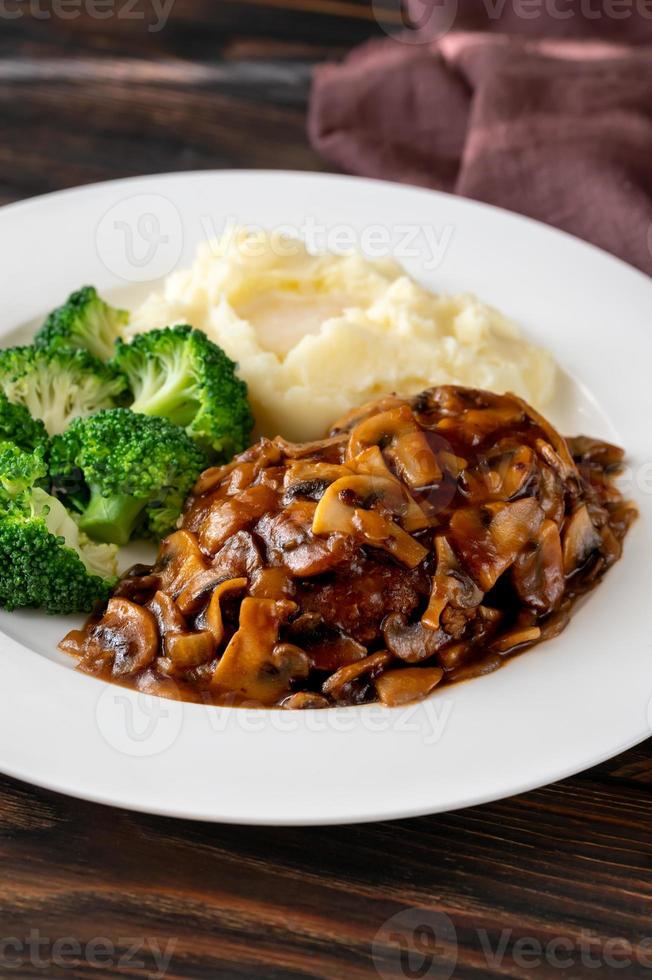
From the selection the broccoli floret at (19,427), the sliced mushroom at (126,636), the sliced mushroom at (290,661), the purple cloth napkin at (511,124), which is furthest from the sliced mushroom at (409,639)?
the purple cloth napkin at (511,124)

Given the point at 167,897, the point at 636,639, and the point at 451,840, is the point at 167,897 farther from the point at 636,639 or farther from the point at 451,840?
the point at 636,639

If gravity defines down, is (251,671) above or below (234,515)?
below

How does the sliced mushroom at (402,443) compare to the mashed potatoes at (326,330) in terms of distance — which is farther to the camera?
the mashed potatoes at (326,330)

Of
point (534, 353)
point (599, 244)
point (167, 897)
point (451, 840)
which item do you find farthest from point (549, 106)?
point (167, 897)

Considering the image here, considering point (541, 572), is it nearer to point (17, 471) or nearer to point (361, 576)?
point (361, 576)

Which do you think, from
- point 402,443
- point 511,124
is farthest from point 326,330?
point 511,124

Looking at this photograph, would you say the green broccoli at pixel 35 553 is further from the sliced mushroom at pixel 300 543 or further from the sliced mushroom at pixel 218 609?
the sliced mushroom at pixel 300 543
